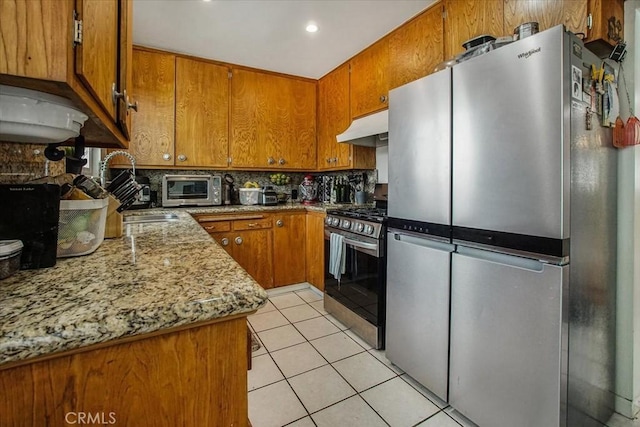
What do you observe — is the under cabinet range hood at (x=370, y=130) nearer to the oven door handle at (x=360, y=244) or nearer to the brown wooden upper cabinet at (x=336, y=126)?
the brown wooden upper cabinet at (x=336, y=126)

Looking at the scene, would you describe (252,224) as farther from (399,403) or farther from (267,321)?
(399,403)

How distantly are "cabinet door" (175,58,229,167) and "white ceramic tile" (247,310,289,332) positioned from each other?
160cm

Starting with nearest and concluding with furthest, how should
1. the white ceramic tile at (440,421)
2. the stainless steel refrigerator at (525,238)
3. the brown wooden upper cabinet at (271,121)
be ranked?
the stainless steel refrigerator at (525,238), the white ceramic tile at (440,421), the brown wooden upper cabinet at (271,121)

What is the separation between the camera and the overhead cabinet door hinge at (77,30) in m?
0.55

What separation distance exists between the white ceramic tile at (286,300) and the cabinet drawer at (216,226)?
0.87 meters

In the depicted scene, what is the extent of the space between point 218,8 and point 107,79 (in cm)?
174

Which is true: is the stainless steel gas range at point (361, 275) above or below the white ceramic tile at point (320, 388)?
above

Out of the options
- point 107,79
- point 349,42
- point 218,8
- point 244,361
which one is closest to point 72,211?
point 107,79

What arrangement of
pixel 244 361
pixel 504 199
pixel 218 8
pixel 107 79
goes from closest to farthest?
pixel 244 361 < pixel 107 79 < pixel 504 199 < pixel 218 8

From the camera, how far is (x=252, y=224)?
3020 mm

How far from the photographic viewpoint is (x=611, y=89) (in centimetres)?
136

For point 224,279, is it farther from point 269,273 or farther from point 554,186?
point 269,273

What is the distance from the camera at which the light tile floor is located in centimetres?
150

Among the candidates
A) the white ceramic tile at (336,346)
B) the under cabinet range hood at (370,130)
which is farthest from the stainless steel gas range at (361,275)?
the under cabinet range hood at (370,130)
